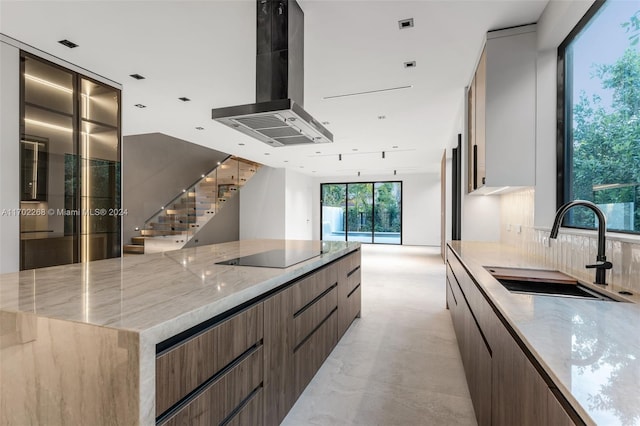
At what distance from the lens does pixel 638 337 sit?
3.04ft

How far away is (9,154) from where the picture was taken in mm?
2955

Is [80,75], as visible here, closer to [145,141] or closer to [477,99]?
[477,99]

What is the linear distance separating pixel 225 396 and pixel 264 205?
32.2 feet

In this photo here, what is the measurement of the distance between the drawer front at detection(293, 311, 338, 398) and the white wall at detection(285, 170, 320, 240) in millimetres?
8021

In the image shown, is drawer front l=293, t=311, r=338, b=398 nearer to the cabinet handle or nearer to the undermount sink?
the undermount sink

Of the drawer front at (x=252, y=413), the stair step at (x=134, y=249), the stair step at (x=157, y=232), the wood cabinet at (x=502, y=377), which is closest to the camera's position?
the wood cabinet at (x=502, y=377)

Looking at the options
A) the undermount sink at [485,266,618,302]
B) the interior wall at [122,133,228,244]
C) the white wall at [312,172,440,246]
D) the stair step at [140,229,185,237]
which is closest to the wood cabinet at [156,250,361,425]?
the undermount sink at [485,266,618,302]

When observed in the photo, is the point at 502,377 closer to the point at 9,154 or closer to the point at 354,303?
the point at 354,303

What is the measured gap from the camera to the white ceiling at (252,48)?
8.05 ft

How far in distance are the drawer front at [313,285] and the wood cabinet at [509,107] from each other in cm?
155

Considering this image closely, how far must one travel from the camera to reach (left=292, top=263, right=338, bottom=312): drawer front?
2.00 m

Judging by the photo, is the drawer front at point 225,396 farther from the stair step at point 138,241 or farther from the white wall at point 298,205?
the white wall at point 298,205

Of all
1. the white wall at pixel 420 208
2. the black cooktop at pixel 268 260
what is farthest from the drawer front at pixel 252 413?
the white wall at pixel 420 208

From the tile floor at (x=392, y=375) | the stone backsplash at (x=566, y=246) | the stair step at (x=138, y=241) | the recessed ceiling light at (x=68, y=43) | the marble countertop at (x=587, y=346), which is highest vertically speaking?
the recessed ceiling light at (x=68, y=43)
